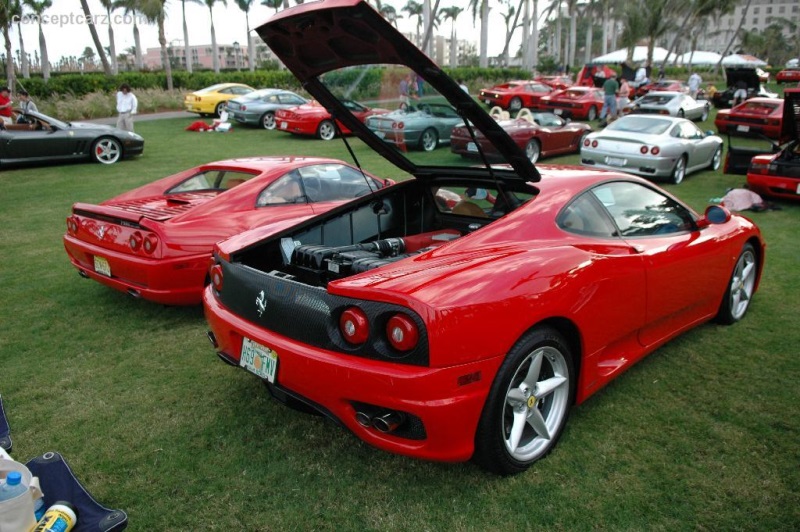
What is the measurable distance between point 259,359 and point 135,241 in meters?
2.24

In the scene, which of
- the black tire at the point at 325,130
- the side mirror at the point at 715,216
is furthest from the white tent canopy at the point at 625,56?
the side mirror at the point at 715,216

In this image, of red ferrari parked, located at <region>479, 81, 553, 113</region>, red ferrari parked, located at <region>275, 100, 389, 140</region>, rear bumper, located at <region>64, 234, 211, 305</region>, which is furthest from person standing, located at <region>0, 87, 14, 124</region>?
red ferrari parked, located at <region>479, 81, 553, 113</region>

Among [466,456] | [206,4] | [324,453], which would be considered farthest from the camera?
[206,4]

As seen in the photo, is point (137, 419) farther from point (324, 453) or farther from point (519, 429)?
point (519, 429)

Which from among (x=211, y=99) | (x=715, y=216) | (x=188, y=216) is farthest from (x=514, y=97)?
(x=188, y=216)

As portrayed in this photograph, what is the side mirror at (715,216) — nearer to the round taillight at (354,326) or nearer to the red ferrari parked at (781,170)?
the round taillight at (354,326)

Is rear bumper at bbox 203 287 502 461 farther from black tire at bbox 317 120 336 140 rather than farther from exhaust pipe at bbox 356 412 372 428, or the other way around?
black tire at bbox 317 120 336 140

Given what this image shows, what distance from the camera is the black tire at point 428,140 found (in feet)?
12.8

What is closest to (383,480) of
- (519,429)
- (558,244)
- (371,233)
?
(519,429)

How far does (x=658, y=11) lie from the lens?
4256 centimetres

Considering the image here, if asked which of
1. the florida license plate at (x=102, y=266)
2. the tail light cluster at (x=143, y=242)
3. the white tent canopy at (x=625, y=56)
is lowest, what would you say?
the florida license plate at (x=102, y=266)

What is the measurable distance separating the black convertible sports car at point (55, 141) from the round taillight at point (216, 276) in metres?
11.0

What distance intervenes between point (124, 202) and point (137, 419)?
2775 mm

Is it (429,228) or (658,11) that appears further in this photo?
(658,11)
